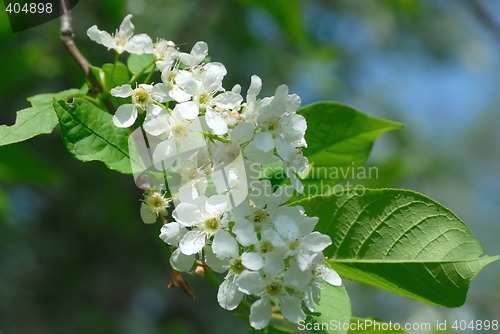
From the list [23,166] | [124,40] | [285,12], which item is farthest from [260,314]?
[285,12]

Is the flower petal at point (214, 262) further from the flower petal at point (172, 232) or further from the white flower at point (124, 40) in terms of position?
the white flower at point (124, 40)

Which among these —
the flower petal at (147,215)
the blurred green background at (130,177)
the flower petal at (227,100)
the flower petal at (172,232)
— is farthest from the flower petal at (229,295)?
the blurred green background at (130,177)

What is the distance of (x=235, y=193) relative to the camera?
121cm

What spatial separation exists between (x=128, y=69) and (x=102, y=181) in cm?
289

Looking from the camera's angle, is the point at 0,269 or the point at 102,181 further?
the point at 0,269

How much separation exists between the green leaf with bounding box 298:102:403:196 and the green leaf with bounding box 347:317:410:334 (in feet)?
1.18

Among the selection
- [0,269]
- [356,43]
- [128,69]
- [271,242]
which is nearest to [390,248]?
[271,242]

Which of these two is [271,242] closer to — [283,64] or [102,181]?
[102,181]

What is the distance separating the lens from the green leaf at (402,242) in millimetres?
1342

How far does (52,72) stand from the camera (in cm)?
357

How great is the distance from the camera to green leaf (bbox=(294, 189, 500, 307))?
4.40 ft

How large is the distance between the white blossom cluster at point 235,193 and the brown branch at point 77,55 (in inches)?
10.6

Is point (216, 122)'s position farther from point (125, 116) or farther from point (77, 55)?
point (77, 55)

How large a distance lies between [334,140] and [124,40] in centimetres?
63
